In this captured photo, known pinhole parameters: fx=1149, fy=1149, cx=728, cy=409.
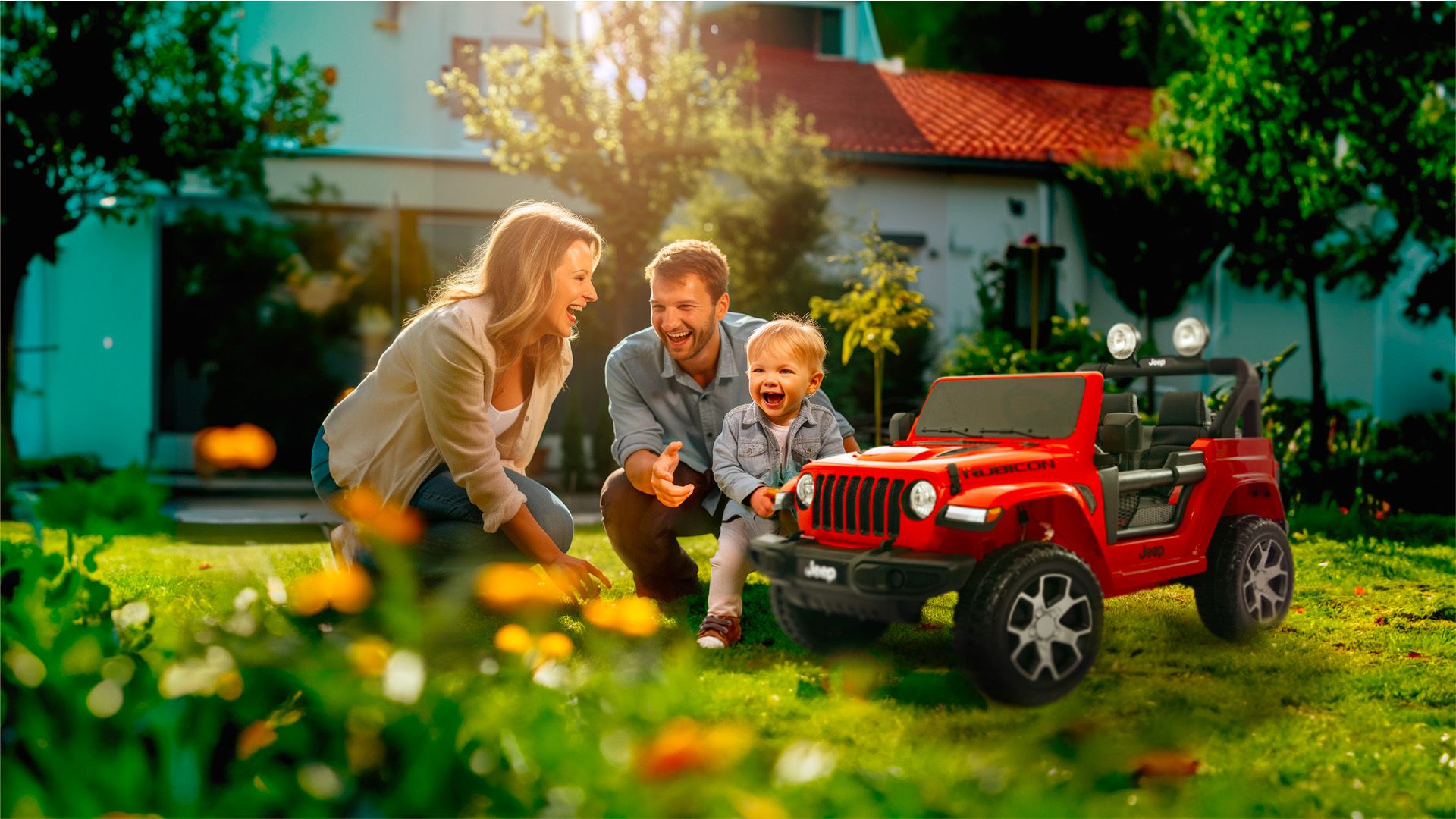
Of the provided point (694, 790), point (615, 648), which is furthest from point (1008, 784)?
point (615, 648)

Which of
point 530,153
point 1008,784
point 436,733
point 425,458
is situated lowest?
point 1008,784

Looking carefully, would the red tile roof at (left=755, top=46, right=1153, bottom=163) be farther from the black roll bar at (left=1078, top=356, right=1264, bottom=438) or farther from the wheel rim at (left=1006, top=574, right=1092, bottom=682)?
the wheel rim at (left=1006, top=574, right=1092, bottom=682)

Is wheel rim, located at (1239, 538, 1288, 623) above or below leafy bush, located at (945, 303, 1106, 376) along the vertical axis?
below

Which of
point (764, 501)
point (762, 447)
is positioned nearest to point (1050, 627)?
point (764, 501)

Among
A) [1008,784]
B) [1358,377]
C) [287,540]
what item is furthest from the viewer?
[1358,377]

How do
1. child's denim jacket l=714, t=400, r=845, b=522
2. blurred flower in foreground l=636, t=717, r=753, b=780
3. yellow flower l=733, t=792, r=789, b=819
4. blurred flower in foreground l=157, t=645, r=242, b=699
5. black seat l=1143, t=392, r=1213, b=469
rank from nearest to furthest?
yellow flower l=733, t=792, r=789, b=819
blurred flower in foreground l=636, t=717, r=753, b=780
blurred flower in foreground l=157, t=645, r=242, b=699
child's denim jacket l=714, t=400, r=845, b=522
black seat l=1143, t=392, r=1213, b=469

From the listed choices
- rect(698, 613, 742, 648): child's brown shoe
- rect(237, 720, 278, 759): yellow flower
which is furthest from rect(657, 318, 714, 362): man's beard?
rect(237, 720, 278, 759): yellow flower

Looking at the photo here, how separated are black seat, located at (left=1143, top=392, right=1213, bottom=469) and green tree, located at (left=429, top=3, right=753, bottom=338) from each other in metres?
8.99

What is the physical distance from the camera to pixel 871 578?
341 cm

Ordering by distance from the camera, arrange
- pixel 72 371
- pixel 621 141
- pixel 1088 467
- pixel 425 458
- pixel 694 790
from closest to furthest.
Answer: pixel 694 790, pixel 1088 467, pixel 425 458, pixel 621 141, pixel 72 371

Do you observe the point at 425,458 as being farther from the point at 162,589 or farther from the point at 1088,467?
the point at 1088,467

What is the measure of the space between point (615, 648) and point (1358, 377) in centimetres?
1691

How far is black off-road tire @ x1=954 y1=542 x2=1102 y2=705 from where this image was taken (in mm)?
3324

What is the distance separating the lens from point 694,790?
2271 mm
